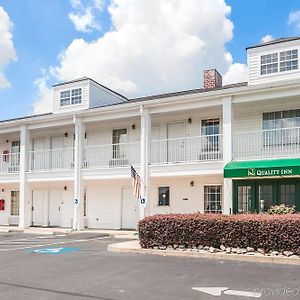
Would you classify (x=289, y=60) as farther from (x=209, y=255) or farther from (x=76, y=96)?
(x=76, y=96)

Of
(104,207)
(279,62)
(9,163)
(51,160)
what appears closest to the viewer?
(279,62)

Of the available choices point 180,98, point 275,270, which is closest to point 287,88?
point 180,98

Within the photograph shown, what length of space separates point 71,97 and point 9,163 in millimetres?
5493

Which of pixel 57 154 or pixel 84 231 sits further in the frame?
pixel 57 154

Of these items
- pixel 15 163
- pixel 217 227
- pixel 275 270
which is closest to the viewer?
pixel 275 270

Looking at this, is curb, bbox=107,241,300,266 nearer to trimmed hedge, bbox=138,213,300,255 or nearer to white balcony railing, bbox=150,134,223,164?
trimmed hedge, bbox=138,213,300,255

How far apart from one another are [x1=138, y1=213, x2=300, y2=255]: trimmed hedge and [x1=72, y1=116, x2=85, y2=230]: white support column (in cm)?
883

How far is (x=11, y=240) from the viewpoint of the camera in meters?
18.7

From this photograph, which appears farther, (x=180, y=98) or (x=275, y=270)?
(x=180, y=98)

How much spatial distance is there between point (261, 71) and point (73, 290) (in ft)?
44.6

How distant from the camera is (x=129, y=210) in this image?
23.1m

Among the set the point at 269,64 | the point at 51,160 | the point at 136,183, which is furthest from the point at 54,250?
the point at 269,64

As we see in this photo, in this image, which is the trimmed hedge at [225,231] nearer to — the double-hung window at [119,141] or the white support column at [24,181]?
the double-hung window at [119,141]

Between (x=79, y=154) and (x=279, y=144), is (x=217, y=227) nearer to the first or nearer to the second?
(x=279, y=144)
